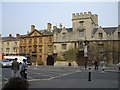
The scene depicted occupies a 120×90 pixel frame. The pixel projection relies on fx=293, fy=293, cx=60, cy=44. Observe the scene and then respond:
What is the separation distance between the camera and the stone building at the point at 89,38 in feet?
216

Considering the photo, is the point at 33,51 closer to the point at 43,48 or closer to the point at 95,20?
the point at 43,48

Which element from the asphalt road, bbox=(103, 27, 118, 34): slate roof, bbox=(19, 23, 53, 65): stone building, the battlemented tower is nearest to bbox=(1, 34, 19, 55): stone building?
bbox=(19, 23, 53, 65): stone building

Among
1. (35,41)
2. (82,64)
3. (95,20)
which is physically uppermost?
(95,20)

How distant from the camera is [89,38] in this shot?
236ft

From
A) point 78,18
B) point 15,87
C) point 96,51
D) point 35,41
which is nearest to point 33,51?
point 35,41

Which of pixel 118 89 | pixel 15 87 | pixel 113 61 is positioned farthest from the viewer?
pixel 113 61

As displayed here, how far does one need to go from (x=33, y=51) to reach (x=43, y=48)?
11.7 ft

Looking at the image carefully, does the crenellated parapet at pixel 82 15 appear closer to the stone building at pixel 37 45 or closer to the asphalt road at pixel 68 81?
the stone building at pixel 37 45

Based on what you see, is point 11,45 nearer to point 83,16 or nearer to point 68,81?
point 83,16

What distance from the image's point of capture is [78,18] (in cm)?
7338

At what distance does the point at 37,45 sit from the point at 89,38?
15976mm

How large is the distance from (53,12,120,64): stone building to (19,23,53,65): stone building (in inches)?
125

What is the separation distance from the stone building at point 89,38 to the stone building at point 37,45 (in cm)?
318

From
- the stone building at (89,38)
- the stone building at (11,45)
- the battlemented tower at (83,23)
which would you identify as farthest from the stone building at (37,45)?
the battlemented tower at (83,23)
